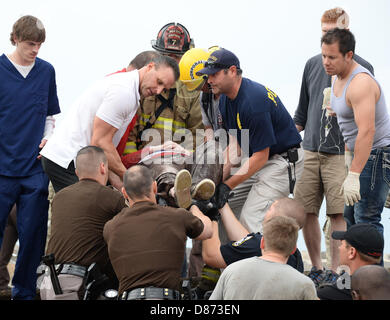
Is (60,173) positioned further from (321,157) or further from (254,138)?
(321,157)

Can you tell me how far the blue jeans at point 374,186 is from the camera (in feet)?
16.4

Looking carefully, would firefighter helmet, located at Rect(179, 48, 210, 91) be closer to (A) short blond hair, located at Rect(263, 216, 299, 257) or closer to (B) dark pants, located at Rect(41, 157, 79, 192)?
(B) dark pants, located at Rect(41, 157, 79, 192)

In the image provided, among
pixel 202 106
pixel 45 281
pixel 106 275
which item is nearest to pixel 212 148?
pixel 202 106

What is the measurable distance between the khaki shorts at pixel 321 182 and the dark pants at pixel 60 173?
2.27 metres

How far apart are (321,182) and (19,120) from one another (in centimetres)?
293

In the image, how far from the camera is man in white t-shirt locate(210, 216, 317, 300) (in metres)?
3.40

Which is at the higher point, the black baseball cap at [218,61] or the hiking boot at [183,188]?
the black baseball cap at [218,61]

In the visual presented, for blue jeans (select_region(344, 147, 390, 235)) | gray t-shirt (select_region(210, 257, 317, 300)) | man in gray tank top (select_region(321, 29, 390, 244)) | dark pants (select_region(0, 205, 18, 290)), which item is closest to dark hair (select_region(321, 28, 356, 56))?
man in gray tank top (select_region(321, 29, 390, 244))

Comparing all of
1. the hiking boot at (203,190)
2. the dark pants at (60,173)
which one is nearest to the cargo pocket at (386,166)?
the hiking boot at (203,190)

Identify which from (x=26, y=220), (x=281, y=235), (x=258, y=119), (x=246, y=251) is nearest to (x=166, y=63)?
(x=258, y=119)

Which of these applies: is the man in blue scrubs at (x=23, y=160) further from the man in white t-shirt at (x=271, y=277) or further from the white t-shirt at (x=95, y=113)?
the man in white t-shirt at (x=271, y=277)

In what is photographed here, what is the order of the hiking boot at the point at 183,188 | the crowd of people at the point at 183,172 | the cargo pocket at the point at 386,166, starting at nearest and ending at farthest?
the crowd of people at the point at 183,172
the hiking boot at the point at 183,188
the cargo pocket at the point at 386,166

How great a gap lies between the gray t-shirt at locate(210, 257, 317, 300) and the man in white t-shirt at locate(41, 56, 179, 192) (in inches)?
76.2

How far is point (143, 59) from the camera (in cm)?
566
